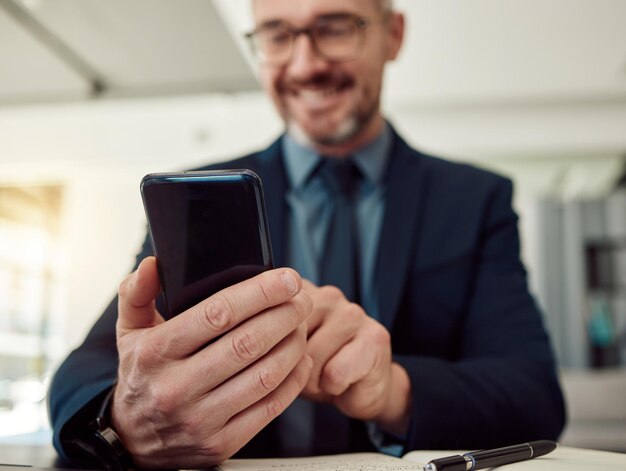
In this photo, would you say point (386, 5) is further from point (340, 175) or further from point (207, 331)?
point (207, 331)

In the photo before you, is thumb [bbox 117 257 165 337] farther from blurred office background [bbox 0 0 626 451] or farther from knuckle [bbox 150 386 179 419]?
blurred office background [bbox 0 0 626 451]

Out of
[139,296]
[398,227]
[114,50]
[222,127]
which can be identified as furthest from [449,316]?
[222,127]

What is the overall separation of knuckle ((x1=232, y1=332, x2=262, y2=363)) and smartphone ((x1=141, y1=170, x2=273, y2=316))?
0.17ft

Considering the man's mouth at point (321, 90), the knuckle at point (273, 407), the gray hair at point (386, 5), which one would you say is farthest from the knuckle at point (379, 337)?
the gray hair at point (386, 5)

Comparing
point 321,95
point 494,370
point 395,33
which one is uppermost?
point 395,33

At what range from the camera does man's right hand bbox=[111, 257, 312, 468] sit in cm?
38

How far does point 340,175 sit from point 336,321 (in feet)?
1.37

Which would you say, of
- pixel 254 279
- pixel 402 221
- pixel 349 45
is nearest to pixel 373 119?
pixel 349 45

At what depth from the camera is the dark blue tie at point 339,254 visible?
71 cm

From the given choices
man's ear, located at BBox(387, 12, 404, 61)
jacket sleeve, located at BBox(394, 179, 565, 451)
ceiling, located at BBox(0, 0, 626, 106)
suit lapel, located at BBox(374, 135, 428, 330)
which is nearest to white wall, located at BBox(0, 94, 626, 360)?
ceiling, located at BBox(0, 0, 626, 106)

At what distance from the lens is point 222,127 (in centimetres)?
438

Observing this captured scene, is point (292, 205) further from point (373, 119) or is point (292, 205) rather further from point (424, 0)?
point (424, 0)

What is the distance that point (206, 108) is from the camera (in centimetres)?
431

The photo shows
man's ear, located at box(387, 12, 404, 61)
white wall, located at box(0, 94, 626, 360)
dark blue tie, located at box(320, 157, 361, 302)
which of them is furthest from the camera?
white wall, located at box(0, 94, 626, 360)
